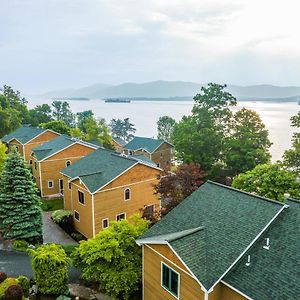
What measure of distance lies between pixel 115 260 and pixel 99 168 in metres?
15.8

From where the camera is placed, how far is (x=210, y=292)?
45.4 ft

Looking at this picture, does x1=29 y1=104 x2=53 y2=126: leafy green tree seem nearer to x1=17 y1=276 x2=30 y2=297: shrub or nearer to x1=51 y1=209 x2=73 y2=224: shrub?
x1=51 y1=209 x2=73 y2=224: shrub

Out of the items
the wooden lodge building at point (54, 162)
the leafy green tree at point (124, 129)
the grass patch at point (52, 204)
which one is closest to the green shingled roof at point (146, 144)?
the wooden lodge building at point (54, 162)

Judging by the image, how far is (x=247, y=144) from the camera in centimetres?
4400

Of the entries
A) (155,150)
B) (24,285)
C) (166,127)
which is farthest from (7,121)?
(24,285)

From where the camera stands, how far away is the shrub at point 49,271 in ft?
61.9

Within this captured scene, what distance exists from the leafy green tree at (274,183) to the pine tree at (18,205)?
18.8m

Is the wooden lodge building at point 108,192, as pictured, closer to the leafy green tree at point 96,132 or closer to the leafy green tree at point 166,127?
the leafy green tree at point 96,132

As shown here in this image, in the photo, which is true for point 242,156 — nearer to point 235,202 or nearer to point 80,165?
point 80,165

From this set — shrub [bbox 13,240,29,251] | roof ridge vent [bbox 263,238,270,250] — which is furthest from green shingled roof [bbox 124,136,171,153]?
roof ridge vent [bbox 263,238,270,250]

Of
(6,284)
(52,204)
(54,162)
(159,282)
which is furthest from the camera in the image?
(54,162)

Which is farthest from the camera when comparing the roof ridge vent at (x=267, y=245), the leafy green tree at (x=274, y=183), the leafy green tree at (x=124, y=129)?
the leafy green tree at (x=124, y=129)

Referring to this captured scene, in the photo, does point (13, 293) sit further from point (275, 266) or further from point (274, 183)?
point (274, 183)

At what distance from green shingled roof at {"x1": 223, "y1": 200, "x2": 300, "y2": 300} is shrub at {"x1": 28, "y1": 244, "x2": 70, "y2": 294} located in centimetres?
1009
